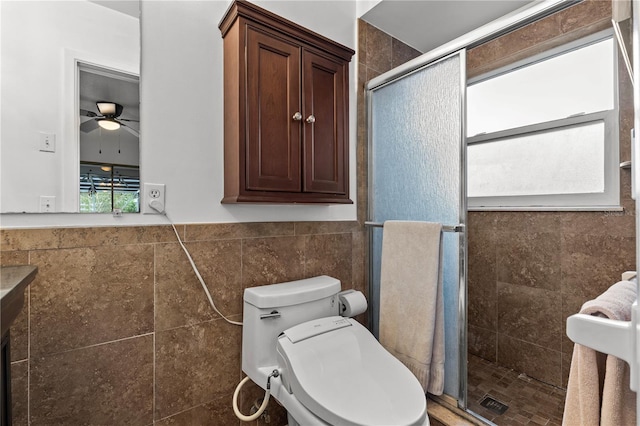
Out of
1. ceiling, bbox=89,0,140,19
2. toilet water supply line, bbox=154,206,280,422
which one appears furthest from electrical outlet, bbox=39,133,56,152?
ceiling, bbox=89,0,140,19

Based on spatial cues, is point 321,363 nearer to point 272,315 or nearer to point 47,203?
point 272,315

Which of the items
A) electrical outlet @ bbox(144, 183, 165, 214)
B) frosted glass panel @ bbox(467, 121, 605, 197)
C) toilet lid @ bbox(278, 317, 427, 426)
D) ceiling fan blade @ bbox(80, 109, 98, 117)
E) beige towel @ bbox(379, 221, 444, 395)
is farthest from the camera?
frosted glass panel @ bbox(467, 121, 605, 197)

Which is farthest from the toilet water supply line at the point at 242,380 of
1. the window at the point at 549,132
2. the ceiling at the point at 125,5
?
the window at the point at 549,132

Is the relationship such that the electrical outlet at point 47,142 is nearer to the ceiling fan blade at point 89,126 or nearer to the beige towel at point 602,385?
the ceiling fan blade at point 89,126

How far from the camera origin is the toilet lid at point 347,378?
97 cm

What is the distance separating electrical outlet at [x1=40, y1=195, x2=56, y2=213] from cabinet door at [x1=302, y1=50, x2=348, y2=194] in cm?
90

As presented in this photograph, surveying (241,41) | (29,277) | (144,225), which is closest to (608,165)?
(241,41)

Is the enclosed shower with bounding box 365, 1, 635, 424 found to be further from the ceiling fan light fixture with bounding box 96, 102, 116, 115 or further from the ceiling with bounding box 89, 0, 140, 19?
the ceiling fan light fixture with bounding box 96, 102, 116, 115

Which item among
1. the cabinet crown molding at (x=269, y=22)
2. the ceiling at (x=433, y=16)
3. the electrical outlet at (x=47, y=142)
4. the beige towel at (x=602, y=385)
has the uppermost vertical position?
the ceiling at (x=433, y=16)

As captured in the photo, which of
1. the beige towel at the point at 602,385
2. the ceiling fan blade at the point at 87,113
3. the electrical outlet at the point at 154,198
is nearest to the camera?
the beige towel at the point at 602,385

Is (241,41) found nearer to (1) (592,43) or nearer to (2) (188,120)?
(2) (188,120)

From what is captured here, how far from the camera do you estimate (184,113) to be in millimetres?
1310

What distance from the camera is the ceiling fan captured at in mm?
1121

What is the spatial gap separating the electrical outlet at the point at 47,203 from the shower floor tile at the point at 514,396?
196 cm
